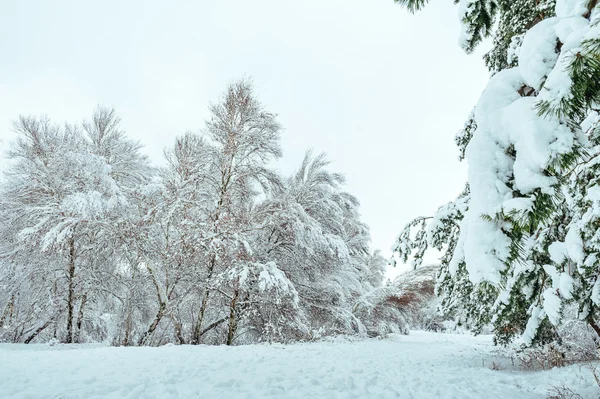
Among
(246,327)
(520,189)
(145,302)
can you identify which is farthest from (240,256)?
(520,189)

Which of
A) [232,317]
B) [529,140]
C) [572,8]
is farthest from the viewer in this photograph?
[232,317]

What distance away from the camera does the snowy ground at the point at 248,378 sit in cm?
335

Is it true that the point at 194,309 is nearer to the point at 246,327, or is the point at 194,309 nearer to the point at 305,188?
the point at 246,327

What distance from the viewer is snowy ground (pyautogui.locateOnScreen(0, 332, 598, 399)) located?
335cm

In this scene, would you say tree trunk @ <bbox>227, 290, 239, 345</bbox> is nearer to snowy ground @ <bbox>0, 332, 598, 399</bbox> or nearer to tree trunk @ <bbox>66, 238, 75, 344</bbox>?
snowy ground @ <bbox>0, 332, 598, 399</bbox>

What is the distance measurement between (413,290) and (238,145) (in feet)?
32.1

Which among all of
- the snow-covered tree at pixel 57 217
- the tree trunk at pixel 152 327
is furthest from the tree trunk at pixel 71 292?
the tree trunk at pixel 152 327

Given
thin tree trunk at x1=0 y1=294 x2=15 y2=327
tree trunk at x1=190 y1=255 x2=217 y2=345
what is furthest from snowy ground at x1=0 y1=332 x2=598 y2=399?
thin tree trunk at x1=0 y1=294 x2=15 y2=327

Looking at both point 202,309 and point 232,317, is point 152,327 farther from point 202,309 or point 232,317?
point 232,317

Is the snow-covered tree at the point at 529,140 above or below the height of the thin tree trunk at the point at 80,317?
above

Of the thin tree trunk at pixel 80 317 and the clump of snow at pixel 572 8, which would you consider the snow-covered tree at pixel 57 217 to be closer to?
the thin tree trunk at pixel 80 317

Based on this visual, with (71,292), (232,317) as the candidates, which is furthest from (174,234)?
(71,292)

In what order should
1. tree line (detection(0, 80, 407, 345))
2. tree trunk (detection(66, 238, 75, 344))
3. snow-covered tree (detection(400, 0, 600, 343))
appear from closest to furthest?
Answer: snow-covered tree (detection(400, 0, 600, 343))
tree line (detection(0, 80, 407, 345))
tree trunk (detection(66, 238, 75, 344))

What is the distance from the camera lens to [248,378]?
4.04 meters
